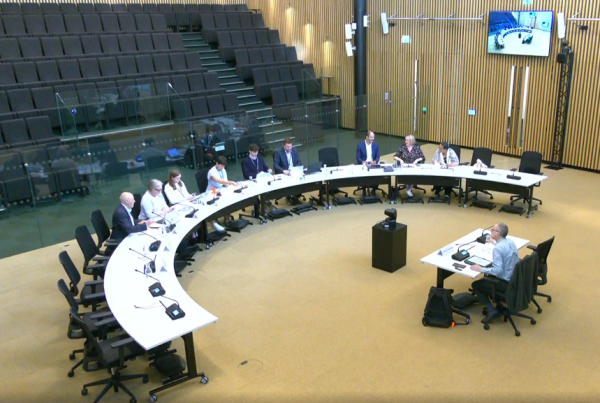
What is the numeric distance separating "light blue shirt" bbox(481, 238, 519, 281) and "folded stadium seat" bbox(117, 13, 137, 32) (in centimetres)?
1257

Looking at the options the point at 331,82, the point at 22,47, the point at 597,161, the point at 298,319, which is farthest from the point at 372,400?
the point at 331,82

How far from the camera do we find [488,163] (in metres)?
11.1

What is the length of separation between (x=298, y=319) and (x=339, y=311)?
546 millimetres

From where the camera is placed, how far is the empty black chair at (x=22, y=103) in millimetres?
11508

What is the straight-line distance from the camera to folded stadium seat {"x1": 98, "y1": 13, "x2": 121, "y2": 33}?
15016 mm

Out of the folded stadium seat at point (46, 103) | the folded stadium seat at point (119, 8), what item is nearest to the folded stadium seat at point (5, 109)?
the folded stadium seat at point (46, 103)

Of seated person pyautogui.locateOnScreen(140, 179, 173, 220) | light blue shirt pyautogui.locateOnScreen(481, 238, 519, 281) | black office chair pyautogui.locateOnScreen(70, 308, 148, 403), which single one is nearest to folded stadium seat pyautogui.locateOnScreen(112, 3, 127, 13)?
seated person pyautogui.locateOnScreen(140, 179, 173, 220)

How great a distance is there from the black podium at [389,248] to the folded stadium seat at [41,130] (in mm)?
6994

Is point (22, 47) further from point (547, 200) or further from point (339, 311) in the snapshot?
point (547, 200)

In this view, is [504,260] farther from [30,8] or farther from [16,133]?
[30,8]

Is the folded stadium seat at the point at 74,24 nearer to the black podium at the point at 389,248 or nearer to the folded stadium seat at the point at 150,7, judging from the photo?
the folded stadium seat at the point at 150,7

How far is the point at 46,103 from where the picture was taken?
12.0m

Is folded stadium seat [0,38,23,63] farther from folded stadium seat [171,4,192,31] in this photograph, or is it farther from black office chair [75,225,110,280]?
black office chair [75,225,110,280]

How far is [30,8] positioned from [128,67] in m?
3.27
